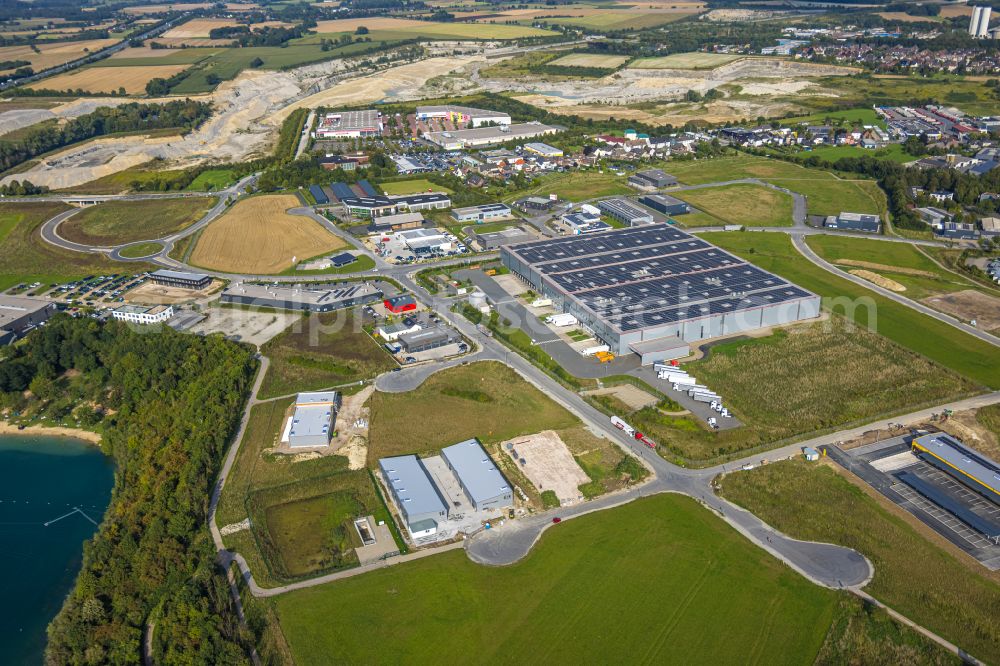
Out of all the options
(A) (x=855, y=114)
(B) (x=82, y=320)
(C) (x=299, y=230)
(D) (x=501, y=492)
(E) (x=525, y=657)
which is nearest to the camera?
(E) (x=525, y=657)

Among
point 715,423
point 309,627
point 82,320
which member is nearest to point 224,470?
point 309,627

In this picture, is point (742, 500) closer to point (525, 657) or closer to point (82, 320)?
point (525, 657)

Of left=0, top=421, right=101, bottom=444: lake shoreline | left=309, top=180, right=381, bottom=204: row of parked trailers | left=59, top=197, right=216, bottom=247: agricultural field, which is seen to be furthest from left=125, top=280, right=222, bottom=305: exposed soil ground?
left=309, top=180, right=381, bottom=204: row of parked trailers

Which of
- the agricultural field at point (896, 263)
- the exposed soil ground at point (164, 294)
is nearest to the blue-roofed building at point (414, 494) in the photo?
the exposed soil ground at point (164, 294)

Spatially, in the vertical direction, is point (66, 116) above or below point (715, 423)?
above

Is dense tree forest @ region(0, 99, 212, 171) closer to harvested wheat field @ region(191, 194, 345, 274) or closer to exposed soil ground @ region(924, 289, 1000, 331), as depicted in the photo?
harvested wheat field @ region(191, 194, 345, 274)

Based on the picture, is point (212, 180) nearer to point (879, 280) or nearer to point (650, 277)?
point (650, 277)
